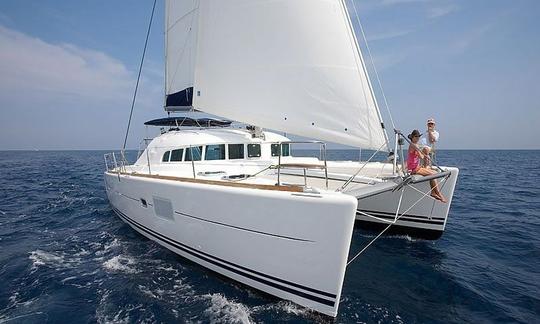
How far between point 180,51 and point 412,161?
7.35m

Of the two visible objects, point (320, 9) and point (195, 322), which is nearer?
point (195, 322)

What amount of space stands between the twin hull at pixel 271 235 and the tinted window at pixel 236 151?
2.44 m

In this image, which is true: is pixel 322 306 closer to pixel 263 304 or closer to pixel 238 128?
pixel 263 304

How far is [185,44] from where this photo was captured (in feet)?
29.0

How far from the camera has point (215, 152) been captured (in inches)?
282

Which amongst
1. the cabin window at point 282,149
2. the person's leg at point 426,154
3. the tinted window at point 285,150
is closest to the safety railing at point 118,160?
the cabin window at point 282,149

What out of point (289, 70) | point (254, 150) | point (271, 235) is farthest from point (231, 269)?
point (289, 70)

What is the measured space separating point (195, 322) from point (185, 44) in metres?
7.76

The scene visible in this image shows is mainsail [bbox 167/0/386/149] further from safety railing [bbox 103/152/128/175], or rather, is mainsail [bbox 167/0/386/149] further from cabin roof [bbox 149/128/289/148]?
safety railing [bbox 103/152/128/175]

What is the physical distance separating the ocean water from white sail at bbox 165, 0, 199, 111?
13.0 feet

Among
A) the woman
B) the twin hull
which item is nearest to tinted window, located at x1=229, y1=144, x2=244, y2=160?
the twin hull

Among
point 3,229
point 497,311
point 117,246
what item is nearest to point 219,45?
point 117,246

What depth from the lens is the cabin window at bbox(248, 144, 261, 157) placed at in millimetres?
7668

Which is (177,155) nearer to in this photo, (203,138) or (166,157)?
(166,157)
